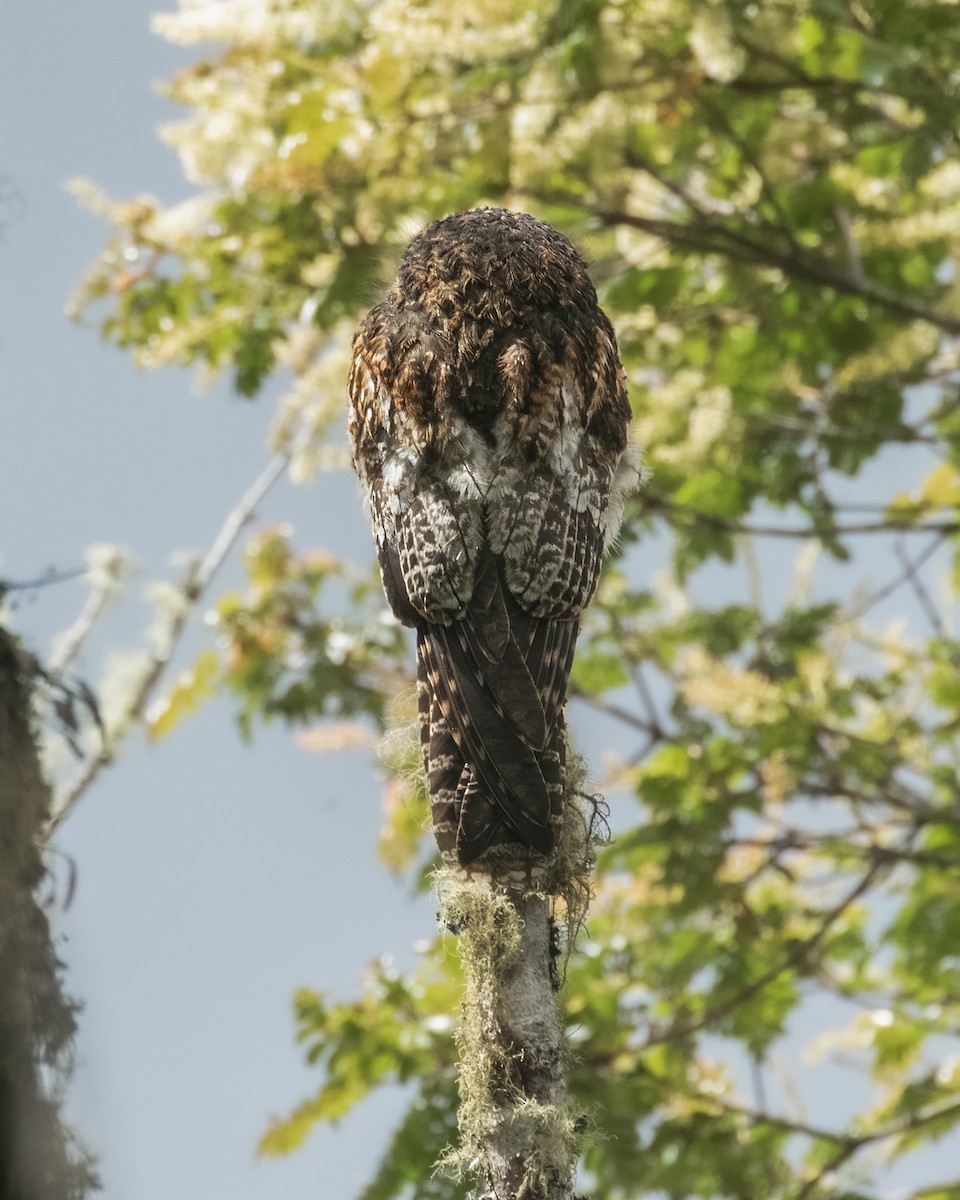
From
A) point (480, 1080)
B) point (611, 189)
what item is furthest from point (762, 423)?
point (480, 1080)

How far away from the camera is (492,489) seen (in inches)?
120

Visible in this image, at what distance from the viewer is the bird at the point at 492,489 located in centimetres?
276

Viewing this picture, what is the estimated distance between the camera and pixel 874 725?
6398 mm

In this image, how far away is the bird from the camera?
2756mm

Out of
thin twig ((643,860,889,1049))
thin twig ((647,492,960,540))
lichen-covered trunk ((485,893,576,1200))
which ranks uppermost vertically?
thin twig ((647,492,960,540))

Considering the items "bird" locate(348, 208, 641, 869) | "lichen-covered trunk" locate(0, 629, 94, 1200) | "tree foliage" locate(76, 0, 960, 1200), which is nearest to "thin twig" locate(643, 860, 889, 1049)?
"tree foliage" locate(76, 0, 960, 1200)

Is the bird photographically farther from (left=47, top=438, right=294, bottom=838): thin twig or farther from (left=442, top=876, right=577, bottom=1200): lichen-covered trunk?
(left=47, top=438, right=294, bottom=838): thin twig

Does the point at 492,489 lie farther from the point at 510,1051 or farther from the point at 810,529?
the point at 810,529

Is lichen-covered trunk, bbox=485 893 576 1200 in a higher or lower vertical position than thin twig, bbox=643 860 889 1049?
lower

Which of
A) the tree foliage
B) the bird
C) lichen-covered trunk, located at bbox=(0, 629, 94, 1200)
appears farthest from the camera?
the tree foliage

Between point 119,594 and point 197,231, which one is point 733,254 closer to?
point 197,231

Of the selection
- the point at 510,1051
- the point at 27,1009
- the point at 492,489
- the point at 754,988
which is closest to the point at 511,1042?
the point at 510,1051

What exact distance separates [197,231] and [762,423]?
2.55 metres

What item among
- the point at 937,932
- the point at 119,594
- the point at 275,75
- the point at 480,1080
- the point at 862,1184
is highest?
the point at 275,75
